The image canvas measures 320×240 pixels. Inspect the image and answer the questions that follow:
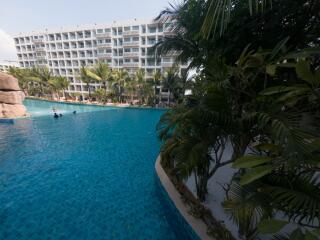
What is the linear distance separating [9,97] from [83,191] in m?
16.5

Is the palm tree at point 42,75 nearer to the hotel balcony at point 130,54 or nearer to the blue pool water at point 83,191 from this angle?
the hotel balcony at point 130,54

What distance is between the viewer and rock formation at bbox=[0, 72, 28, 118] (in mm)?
15837

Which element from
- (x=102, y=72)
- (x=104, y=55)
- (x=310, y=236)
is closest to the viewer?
(x=310, y=236)

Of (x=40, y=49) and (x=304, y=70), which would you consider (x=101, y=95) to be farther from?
(x=304, y=70)

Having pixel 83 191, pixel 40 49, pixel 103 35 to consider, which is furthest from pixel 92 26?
pixel 83 191

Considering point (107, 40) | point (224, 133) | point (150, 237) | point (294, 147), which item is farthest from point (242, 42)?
point (107, 40)

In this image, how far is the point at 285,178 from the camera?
185cm

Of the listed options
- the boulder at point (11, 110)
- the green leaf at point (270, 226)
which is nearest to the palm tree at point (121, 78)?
the boulder at point (11, 110)

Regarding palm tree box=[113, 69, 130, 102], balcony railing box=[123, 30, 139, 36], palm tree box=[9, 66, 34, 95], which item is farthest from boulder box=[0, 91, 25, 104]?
balcony railing box=[123, 30, 139, 36]

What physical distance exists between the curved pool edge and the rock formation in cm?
1778

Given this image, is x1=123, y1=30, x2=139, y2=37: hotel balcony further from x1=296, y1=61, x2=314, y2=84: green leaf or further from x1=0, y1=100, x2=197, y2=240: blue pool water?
x1=296, y1=61, x2=314, y2=84: green leaf

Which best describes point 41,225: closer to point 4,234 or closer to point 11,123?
point 4,234

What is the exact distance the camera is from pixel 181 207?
14.3 ft

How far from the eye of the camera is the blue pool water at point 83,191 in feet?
13.8
